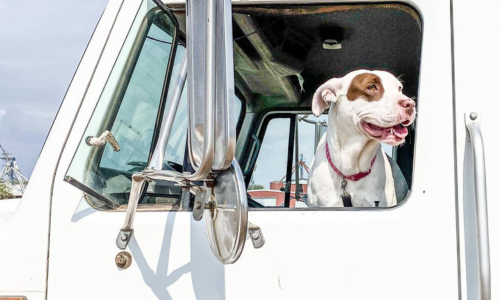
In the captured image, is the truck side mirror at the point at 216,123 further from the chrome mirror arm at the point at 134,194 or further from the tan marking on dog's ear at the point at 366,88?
the tan marking on dog's ear at the point at 366,88

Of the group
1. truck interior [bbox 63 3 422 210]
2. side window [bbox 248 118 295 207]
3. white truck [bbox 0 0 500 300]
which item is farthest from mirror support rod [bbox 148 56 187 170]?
side window [bbox 248 118 295 207]

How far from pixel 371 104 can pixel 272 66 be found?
67 centimetres

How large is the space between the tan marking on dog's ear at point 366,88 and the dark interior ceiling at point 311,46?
17 centimetres

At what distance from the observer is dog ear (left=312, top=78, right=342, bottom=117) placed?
221cm

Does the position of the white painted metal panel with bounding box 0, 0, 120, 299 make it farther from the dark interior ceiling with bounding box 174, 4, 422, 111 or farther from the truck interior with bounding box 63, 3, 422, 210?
the dark interior ceiling with bounding box 174, 4, 422, 111

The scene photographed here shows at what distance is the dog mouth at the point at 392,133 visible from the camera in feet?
6.10

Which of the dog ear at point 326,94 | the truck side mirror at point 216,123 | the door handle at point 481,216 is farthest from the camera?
the dog ear at point 326,94

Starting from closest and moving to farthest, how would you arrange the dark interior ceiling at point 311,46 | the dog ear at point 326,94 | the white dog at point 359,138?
1. the dark interior ceiling at point 311,46
2. the white dog at point 359,138
3. the dog ear at point 326,94

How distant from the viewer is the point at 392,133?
1.90m

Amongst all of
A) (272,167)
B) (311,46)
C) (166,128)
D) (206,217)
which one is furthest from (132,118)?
(272,167)

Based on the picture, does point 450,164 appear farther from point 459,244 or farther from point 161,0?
point 161,0

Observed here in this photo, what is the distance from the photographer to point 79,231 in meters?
1.53

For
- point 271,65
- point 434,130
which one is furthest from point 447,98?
point 271,65

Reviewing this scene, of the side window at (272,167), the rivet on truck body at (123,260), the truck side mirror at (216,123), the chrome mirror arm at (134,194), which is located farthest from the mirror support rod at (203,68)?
the side window at (272,167)
